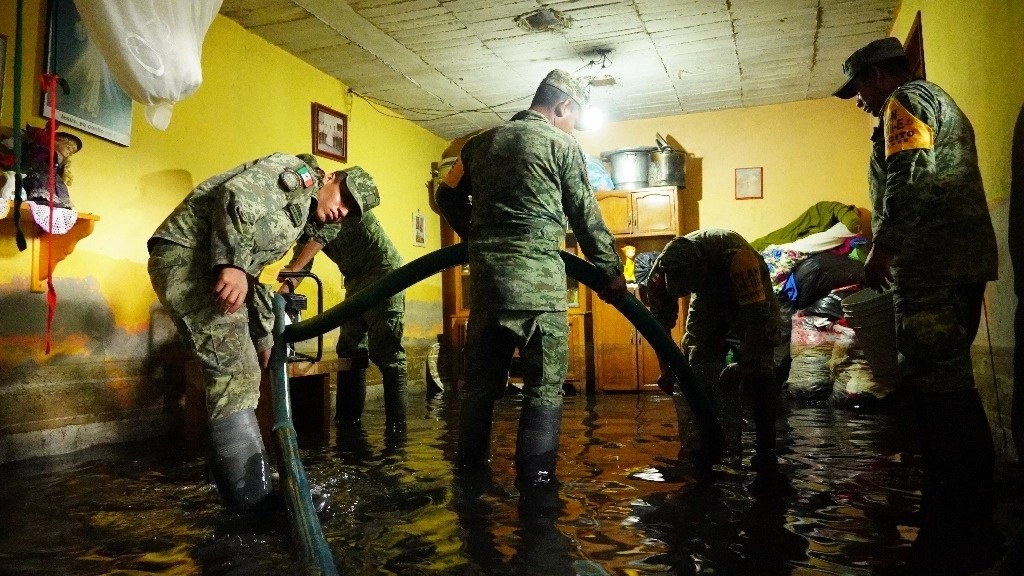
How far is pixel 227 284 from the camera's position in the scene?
214cm

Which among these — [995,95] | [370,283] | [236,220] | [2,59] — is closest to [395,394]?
[370,283]

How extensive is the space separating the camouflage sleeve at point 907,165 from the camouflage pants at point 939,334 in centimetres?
24

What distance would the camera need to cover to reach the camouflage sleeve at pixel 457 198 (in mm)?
2975

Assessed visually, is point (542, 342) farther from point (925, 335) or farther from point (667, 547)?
point (925, 335)

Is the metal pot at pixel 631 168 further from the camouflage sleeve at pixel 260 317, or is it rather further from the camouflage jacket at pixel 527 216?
the camouflage sleeve at pixel 260 317

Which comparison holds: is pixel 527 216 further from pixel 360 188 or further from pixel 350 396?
pixel 350 396

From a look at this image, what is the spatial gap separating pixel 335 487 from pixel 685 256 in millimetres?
1976

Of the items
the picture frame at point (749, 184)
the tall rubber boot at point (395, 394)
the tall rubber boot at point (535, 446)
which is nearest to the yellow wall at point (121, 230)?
the tall rubber boot at point (395, 394)

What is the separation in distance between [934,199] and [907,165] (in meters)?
0.17

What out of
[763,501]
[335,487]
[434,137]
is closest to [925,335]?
[763,501]

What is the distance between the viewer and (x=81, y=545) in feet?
6.38

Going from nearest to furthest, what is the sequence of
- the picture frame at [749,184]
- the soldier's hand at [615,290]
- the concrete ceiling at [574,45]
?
the soldier's hand at [615,290] → the concrete ceiling at [574,45] → the picture frame at [749,184]

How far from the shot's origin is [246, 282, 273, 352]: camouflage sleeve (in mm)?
2709

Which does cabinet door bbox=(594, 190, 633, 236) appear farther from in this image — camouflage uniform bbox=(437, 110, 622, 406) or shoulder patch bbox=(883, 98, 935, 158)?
shoulder patch bbox=(883, 98, 935, 158)
